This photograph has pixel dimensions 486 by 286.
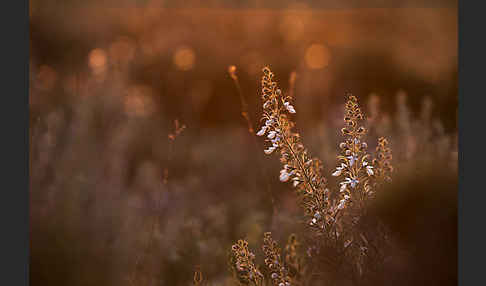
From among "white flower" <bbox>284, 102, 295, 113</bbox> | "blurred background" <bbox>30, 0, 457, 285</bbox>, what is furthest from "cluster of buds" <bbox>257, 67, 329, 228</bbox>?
"blurred background" <bbox>30, 0, 457, 285</bbox>

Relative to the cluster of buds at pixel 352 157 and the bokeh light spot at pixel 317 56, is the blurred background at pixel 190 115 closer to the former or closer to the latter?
the bokeh light spot at pixel 317 56

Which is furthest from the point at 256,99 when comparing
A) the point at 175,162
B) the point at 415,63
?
the point at 415,63

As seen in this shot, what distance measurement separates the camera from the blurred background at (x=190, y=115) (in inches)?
111

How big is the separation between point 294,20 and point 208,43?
71.1 inches

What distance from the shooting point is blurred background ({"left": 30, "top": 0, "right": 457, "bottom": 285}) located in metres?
2.83

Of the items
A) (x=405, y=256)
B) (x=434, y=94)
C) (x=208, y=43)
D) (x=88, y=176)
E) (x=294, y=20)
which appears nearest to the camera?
(x=405, y=256)

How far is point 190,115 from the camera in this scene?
578 centimetres

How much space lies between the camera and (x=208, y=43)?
6281mm

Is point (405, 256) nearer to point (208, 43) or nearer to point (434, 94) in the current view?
point (434, 94)

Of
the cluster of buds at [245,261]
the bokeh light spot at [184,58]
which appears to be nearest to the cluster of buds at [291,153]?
the cluster of buds at [245,261]

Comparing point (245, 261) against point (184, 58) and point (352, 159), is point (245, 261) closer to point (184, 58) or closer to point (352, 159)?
point (352, 159)

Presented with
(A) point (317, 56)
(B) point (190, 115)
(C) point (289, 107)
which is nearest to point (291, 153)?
(C) point (289, 107)

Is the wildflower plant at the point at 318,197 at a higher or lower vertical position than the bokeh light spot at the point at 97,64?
lower

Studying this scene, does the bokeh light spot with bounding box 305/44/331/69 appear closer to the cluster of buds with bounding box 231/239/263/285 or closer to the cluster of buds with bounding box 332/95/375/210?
the cluster of buds with bounding box 332/95/375/210
